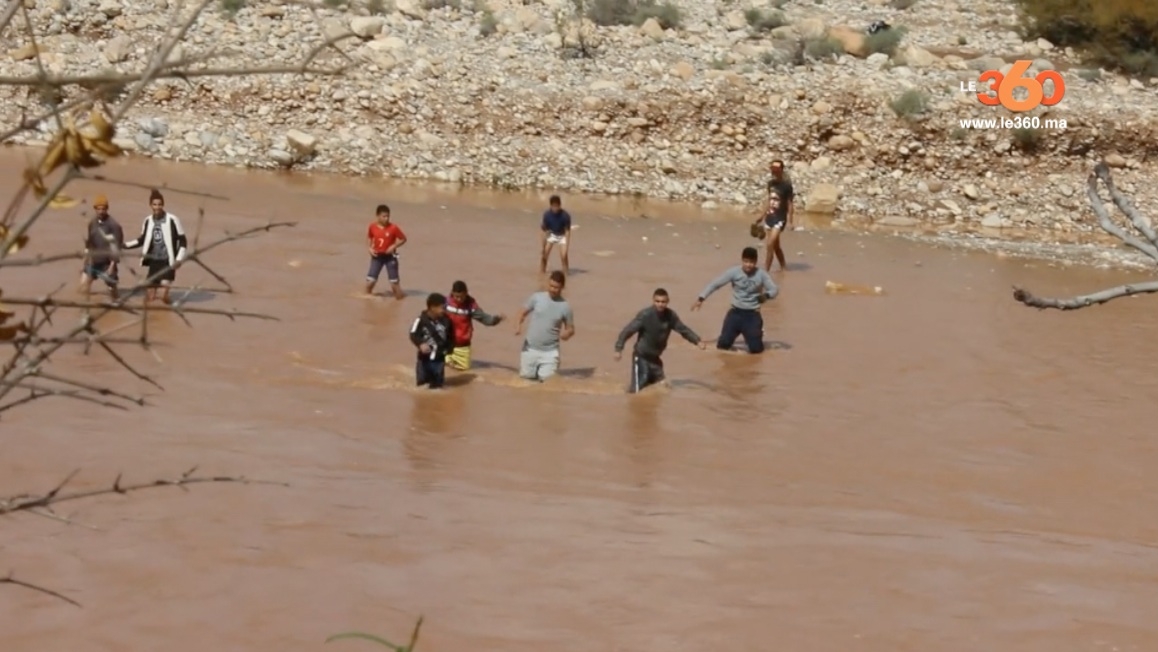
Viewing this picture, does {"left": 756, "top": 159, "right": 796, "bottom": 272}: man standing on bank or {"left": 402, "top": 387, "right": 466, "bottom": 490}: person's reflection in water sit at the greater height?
{"left": 756, "top": 159, "right": 796, "bottom": 272}: man standing on bank

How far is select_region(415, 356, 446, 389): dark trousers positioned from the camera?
13250 millimetres

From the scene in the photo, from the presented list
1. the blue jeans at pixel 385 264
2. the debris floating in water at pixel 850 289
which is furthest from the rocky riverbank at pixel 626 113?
the blue jeans at pixel 385 264

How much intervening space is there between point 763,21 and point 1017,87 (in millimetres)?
5717

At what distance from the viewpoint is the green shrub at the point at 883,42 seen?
33000mm

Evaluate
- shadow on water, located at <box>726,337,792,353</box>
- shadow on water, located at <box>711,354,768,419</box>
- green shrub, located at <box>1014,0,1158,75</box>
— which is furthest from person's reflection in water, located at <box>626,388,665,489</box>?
green shrub, located at <box>1014,0,1158,75</box>

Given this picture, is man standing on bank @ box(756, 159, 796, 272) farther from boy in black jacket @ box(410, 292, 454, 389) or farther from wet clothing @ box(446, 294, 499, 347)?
boy in black jacket @ box(410, 292, 454, 389)

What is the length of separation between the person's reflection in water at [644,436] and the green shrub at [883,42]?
68.2 ft

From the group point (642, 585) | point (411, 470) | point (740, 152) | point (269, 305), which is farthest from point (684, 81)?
point (642, 585)

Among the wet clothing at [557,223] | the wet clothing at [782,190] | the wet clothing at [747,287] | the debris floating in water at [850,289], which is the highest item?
the wet clothing at [782,190]

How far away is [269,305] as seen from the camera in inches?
644

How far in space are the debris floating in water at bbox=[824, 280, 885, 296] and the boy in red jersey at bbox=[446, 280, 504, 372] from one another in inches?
267

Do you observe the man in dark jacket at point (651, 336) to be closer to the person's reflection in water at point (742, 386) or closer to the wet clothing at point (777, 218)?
the person's reflection in water at point (742, 386)

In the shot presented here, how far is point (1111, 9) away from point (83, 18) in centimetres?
2010

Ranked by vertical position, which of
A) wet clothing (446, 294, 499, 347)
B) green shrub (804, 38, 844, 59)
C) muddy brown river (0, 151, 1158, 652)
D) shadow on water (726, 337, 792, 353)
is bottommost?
muddy brown river (0, 151, 1158, 652)
